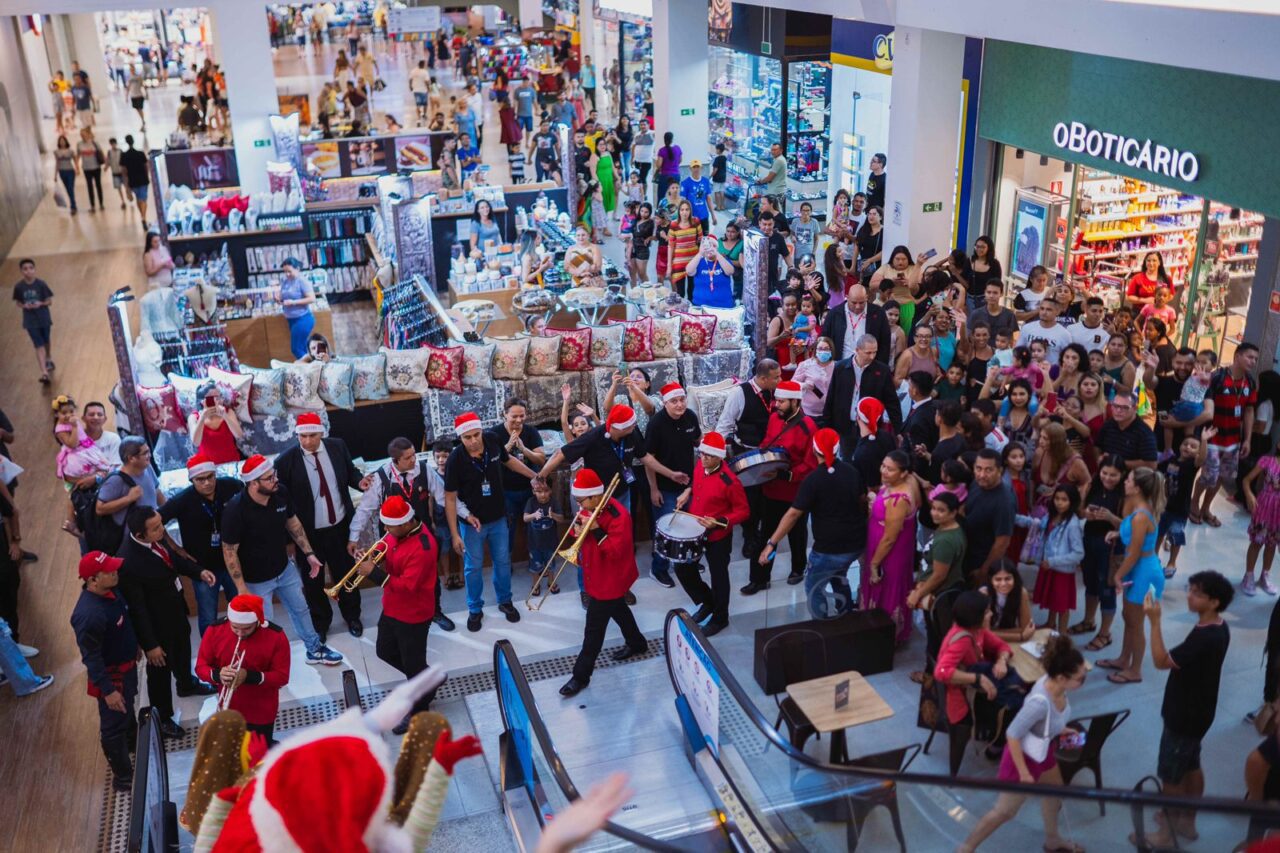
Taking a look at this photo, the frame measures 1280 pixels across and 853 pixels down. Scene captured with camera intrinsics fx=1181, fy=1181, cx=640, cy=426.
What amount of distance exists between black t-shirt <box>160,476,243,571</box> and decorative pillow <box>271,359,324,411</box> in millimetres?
2040

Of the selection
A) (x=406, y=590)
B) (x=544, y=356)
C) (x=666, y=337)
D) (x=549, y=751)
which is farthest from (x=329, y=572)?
(x=666, y=337)

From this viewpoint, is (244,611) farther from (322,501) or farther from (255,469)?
(322,501)

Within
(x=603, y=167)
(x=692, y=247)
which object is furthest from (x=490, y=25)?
(x=692, y=247)

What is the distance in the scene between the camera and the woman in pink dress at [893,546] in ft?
22.1

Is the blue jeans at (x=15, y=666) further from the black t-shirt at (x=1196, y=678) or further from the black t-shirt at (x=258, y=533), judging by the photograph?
the black t-shirt at (x=1196, y=678)

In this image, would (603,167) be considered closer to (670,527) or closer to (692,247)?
(692,247)

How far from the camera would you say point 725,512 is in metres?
7.31

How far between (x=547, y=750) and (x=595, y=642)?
165 centimetres

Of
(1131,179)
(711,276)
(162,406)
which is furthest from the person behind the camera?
(711,276)

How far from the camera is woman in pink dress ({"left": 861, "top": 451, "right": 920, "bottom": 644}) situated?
6.73m

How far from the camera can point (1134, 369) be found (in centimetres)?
856

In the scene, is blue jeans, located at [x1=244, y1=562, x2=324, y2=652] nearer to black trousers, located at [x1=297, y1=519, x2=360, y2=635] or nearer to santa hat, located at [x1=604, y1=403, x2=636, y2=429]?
black trousers, located at [x1=297, y1=519, x2=360, y2=635]

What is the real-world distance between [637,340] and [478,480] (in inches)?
112

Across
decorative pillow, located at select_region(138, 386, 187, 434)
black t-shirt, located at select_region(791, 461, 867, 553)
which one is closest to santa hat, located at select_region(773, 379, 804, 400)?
black t-shirt, located at select_region(791, 461, 867, 553)
